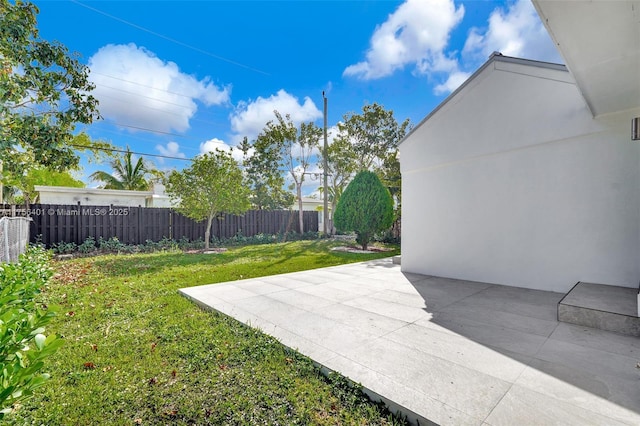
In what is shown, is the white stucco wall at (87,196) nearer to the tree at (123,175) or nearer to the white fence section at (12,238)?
the tree at (123,175)

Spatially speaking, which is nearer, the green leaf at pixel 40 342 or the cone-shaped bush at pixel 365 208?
the green leaf at pixel 40 342

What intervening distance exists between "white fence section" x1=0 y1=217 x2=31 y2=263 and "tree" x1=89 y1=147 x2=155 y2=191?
12.8 meters

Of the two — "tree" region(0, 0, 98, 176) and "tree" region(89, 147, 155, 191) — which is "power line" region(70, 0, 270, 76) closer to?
"tree" region(0, 0, 98, 176)

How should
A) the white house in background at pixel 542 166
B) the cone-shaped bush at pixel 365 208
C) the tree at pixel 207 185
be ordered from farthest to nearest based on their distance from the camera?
the tree at pixel 207 185
the cone-shaped bush at pixel 365 208
the white house in background at pixel 542 166

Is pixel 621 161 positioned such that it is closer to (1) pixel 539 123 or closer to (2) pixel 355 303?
(1) pixel 539 123

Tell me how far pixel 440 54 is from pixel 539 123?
5639mm

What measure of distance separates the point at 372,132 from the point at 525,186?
1332cm

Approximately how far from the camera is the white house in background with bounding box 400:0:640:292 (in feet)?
9.36

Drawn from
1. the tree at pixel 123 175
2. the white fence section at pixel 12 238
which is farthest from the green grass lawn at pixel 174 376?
the tree at pixel 123 175

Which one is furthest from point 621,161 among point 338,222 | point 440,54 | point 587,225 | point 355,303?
point 338,222

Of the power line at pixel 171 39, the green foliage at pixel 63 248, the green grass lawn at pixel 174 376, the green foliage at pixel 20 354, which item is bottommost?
the green grass lawn at pixel 174 376

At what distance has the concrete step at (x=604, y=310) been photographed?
9.49 feet

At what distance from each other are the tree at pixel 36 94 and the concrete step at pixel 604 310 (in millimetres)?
7492

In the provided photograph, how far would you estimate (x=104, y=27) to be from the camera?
10.6 metres
